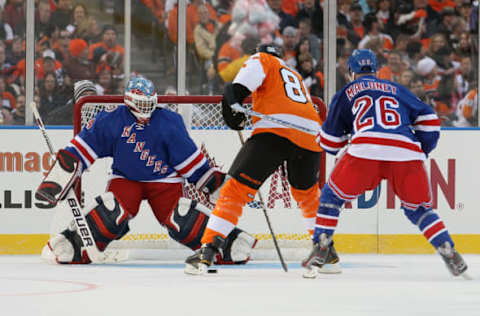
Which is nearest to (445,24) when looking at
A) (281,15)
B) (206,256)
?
(281,15)

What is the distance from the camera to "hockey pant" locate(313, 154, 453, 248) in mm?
4344

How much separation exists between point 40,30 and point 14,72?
1.22ft

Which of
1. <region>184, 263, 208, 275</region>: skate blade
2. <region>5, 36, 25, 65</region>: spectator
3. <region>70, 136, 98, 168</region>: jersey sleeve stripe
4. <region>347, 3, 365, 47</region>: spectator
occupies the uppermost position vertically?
<region>347, 3, 365, 47</region>: spectator

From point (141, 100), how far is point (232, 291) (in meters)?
1.70

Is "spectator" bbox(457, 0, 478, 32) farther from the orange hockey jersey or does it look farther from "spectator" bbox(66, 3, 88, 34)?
the orange hockey jersey

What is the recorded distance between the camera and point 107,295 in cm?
361

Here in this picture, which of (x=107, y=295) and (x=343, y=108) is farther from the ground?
(x=343, y=108)

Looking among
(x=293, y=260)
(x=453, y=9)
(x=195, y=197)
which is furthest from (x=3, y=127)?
(x=453, y=9)

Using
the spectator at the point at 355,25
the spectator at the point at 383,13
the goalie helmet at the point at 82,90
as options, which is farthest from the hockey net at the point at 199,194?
the spectator at the point at 383,13

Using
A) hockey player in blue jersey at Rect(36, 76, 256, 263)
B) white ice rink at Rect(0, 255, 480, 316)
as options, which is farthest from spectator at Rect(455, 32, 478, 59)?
hockey player in blue jersey at Rect(36, 76, 256, 263)

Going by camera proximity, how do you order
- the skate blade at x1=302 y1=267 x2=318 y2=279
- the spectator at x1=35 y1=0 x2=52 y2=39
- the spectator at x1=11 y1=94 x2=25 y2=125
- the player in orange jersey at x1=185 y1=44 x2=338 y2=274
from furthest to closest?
the spectator at x1=35 y1=0 x2=52 y2=39 < the spectator at x1=11 y1=94 x2=25 y2=125 < the player in orange jersey at x1=185 y1=44 x2=338 y2=274 < the skate blade at x1=302 y1=267 x2=318 y2=279

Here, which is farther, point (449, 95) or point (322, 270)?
point (449, 95)

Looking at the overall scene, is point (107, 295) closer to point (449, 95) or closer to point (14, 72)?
point (14, 72)

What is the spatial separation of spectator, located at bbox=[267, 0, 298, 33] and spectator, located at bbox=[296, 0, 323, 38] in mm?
63
